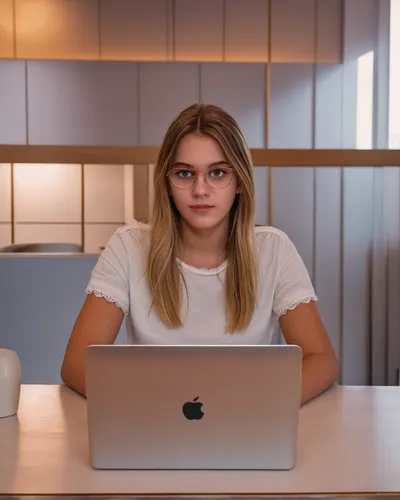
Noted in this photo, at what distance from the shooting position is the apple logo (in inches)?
43.4

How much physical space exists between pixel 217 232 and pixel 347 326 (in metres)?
2.33

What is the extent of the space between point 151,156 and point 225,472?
2898mm

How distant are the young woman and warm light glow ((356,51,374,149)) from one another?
6.93 ft

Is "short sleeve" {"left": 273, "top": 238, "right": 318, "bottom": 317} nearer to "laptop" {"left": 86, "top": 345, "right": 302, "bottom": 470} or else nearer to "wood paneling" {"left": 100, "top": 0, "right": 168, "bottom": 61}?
"laptop" {"left": 86, "top": 345, "right": 302, "bottom": 470}

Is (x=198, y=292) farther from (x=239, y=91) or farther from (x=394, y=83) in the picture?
(x=394, y=83)

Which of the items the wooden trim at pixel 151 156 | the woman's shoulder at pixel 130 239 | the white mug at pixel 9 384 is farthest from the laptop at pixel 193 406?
the wooden trim at pixel 151 156

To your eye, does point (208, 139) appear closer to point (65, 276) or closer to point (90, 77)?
point (65, 276)

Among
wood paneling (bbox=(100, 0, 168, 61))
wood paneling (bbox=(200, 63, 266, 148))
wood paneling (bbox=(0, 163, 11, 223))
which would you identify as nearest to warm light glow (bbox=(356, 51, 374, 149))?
wood paneling (bbox=(200, 63, 266, 148))

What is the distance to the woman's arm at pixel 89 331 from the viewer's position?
171cm

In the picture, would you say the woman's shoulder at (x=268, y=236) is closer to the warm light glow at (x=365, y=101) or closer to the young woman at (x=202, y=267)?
the young woman at (x=202, y=267)

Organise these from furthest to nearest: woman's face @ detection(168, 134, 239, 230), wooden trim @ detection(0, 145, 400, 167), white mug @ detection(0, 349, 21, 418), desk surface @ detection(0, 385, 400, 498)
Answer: wooden trim @ detection(0, 145, 400, 167), woman's face @ detection(168, 134, 239, 230), white mug @ detection(0, 349, 21, 418), desk surface @ detection(0, 385, 400, 498)

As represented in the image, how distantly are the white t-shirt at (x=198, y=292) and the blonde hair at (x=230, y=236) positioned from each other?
27 millimetres

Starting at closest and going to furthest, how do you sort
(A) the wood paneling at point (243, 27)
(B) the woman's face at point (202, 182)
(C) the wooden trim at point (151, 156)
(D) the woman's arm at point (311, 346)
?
(D) the woman's arm at point (311, 346) → (B) the woman's face at point (202, 182) → (C) the wooden trim at point (151, 156) → (A) the wood paneling at point (243, 27)

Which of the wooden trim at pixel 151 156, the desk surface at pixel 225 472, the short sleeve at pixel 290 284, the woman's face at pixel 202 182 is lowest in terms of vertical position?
the desk surface at pixel 225 472
